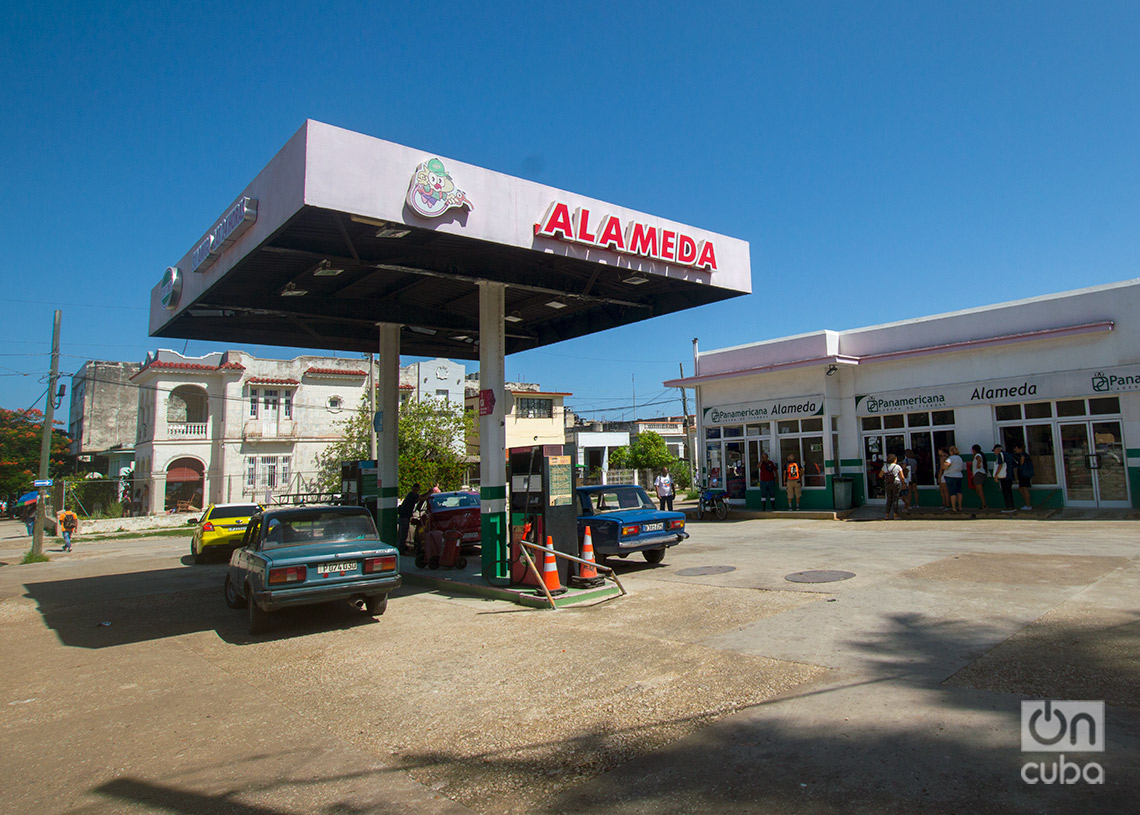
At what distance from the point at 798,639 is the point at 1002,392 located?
14811 mm

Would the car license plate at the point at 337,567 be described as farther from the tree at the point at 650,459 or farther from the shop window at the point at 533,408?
the shop window at the point at 533,408

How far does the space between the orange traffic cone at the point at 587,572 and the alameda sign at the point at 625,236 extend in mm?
4421

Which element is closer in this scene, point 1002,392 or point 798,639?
point 798,639

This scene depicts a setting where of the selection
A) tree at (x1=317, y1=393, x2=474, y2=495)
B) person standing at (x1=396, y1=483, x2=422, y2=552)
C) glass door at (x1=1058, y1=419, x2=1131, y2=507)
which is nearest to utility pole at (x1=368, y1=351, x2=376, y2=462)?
tree at (x1=317, y1=393, x2=474, y2=495)

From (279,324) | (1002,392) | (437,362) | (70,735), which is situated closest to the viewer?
(70,735)

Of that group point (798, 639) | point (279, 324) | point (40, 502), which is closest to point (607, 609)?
point (798, 639)

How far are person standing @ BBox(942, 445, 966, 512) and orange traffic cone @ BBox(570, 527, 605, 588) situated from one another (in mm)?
11779

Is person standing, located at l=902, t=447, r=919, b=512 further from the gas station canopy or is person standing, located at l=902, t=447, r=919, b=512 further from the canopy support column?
the canopy support column

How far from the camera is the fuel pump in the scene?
10.6 metres

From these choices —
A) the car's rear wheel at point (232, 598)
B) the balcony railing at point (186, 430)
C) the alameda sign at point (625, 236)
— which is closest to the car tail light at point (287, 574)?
the car's rear wheel at point (232, 598)

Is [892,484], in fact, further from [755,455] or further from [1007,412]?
[755,455]

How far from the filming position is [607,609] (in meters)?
9.20

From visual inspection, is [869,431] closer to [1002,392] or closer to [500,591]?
[1002,392]

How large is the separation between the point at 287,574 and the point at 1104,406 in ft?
60.5
